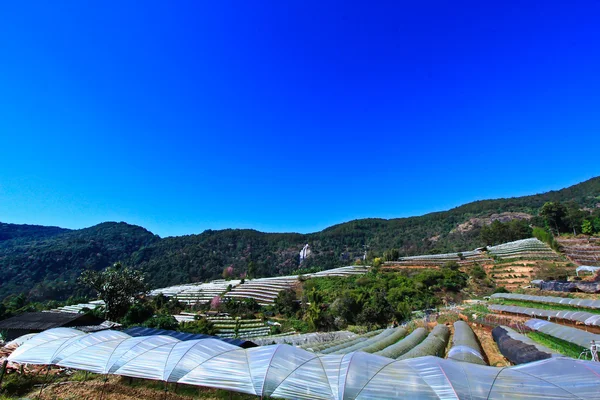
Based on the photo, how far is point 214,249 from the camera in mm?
138125

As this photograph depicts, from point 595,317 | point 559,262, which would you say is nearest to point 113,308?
point 595,317

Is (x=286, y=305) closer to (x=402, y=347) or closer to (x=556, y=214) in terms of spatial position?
(x=402, y=347)

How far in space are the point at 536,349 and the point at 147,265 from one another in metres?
139

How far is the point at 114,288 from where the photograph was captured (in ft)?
106

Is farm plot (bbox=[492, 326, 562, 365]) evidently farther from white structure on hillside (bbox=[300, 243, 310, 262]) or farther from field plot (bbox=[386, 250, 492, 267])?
white structure on hillside (bbox=[300, 243, 310, 262])

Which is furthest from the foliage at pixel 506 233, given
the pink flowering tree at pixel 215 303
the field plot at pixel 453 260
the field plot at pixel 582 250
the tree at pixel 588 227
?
the pink flowering tree at pixel 215 303

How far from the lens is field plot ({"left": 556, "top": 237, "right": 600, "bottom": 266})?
47.5 meters

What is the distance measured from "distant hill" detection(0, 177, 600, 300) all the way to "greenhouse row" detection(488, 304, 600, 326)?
70.7m

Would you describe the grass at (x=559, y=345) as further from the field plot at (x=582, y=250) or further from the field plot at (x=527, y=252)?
the field plot at (x=582, y=250)

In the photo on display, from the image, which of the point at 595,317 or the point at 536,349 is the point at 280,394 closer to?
the point at 536,349

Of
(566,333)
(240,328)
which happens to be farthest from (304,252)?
(566,333)

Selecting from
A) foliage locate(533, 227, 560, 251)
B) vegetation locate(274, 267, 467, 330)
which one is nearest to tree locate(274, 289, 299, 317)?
vegetation locate(274, 267, 467, 330)

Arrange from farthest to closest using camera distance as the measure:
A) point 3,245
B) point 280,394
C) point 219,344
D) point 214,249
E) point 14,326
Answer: point 3,245
point 214,249
point 14,326
point 219,344
point 280,394

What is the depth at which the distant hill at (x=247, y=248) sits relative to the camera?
103 meters
